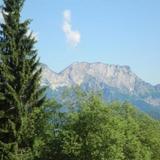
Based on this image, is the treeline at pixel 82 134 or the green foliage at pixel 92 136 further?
the green foliage at pixel 92 136

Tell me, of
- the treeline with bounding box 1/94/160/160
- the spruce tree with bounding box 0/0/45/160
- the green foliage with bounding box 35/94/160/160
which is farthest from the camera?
the green foliage with bounding box 35/94/160/160

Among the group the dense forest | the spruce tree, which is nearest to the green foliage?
the dense forest

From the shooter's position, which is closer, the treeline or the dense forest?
the dense forest

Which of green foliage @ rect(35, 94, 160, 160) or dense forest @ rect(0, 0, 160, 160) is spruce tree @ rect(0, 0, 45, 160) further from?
green foliage @ rect(35, 94, 160, 160)

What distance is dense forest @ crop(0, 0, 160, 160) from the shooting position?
179 ft

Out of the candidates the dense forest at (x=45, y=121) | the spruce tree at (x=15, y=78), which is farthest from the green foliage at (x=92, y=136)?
the spruce tree at (x=15, y=78)

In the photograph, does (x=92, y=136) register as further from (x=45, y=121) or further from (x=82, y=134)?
(x=45, y=121)

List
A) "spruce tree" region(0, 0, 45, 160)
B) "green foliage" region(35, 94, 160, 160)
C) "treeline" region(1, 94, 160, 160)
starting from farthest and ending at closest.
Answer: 1. "green foliage" region(35, 94, 160, 160)
2. "treeline" region(1, 94, 160, 160)
3. "spruce tree" region(0, 0, 45, 160)

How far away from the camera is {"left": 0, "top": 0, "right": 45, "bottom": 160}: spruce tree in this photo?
54075 millimetres

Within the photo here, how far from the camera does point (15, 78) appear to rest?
5503cm

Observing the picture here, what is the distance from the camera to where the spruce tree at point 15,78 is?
5408 centimetres

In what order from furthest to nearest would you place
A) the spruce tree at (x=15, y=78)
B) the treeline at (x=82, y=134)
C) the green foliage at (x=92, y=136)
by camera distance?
the green foliage at (x=92, y=136) → the treeline at (x=82, y=134) → the spruce tree at (x=15, y=78)

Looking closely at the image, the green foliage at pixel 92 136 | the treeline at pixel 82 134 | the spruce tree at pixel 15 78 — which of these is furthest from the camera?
the green foliage at pixel 92 136

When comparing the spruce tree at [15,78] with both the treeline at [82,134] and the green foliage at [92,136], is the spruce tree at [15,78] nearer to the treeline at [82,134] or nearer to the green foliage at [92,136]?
the treeline at [82,134]
